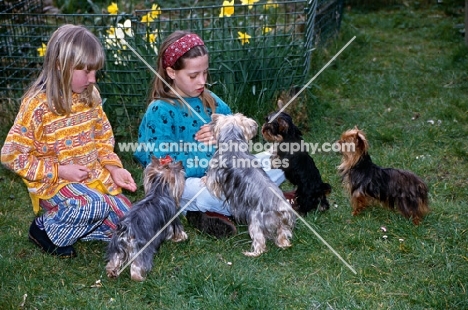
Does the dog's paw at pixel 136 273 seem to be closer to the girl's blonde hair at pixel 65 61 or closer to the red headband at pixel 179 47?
the girl's blonde hair at pixel 65 61

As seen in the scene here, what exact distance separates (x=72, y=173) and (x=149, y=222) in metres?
0.71

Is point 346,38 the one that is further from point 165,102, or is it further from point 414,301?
point 414,301

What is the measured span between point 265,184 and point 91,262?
4.98 ft

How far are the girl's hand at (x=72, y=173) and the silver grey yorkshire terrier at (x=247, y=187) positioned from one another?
0.99 meters

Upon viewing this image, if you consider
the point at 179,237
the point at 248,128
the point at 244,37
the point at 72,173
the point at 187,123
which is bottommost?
the point at 179,237

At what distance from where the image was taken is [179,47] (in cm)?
492

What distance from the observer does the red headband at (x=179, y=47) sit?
4918mm

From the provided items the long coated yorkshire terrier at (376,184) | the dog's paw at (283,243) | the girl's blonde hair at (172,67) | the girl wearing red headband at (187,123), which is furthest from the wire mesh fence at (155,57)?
the dog's paw at (283,243)

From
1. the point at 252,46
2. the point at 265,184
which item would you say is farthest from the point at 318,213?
the point at 252,46

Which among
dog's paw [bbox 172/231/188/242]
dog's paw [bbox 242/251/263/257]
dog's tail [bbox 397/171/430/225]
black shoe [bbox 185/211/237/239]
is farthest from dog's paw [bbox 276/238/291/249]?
dog's tail [bbox 397/171/430/225]

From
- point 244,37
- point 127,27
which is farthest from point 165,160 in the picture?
point 244,37

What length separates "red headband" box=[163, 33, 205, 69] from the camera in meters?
4.92

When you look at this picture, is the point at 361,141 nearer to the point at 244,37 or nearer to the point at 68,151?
the point at 244,37

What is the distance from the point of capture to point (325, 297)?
4215 mm
